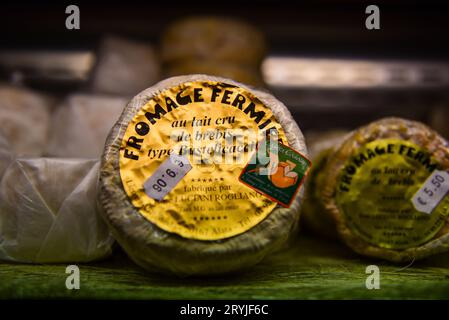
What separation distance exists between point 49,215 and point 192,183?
0.36m

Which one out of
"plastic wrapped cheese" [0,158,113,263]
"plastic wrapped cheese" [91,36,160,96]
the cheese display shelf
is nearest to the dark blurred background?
"plastic wrapped cheese" [91,36,160,96]

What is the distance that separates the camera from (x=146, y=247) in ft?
2.64

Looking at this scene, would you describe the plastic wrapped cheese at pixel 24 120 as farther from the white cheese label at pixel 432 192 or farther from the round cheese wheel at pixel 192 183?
the white cheese label at pixel 432 192

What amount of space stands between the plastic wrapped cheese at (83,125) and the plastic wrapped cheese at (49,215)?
22cm

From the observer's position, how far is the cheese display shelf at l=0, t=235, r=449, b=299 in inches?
31.1

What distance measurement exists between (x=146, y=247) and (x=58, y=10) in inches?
40.1

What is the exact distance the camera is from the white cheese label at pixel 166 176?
85 centimetres

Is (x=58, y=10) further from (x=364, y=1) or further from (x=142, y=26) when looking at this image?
(x=364, y=1)

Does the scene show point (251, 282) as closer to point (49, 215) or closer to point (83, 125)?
point (49, 215)

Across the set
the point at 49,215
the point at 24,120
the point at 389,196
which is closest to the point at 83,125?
the point at 24,120

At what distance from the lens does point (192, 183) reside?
867 mm

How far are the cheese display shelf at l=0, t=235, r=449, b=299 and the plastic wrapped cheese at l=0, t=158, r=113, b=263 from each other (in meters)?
0.04
